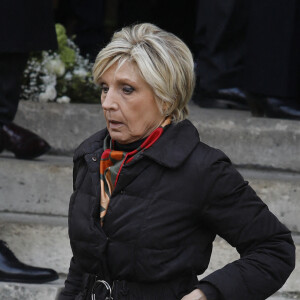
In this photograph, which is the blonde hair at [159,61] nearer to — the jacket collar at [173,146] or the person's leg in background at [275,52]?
the jacket collar at [173,146]

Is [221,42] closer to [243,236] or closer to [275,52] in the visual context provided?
[275,52]

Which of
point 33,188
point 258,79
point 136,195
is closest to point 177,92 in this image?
point 136,195

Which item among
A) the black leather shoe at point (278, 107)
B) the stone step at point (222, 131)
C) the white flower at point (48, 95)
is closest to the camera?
the stone step at point (222, 131)

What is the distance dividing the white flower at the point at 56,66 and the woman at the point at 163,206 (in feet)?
8.52

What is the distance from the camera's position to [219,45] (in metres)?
4.87

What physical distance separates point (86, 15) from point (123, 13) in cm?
153

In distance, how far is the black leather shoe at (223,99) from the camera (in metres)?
5.11

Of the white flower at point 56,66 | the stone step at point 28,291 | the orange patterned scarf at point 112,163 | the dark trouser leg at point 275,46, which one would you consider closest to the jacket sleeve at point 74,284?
the orange patterned scarf at point 112,163

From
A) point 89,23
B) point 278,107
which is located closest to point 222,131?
point 278,107

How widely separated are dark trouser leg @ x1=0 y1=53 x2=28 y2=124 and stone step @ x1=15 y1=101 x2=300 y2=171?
1.69 ft

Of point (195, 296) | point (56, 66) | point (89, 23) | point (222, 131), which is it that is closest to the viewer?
point (195, 296)

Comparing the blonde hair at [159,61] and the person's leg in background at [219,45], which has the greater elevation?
the blonde hair at [159,61]

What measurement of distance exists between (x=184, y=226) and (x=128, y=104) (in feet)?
1.07

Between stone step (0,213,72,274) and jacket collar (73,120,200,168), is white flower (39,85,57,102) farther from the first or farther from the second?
jacket collar (73,120,200,168)
